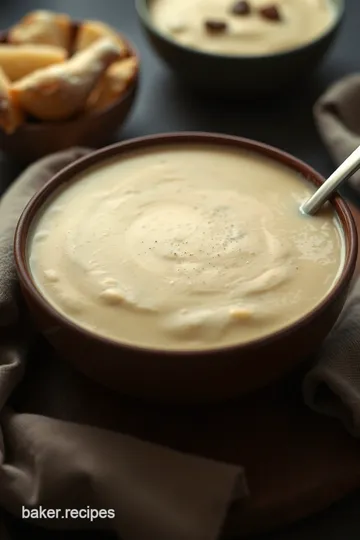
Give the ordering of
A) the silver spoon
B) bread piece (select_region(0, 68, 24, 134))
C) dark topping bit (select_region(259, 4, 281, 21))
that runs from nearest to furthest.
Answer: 1. the silver spoon
2. bread piece (select_region(0, 68, 24, 134))
3. dark topping bit (select_region(259, 4, 281, 21))

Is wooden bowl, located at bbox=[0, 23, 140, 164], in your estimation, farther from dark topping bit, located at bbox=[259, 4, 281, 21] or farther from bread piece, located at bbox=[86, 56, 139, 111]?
dark topping bit, located at bbox=[259, 4, 281, 21]

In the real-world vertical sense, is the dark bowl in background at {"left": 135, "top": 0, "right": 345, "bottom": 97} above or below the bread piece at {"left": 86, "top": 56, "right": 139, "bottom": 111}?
above

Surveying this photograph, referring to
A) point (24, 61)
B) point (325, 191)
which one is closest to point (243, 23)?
point (24, 61)

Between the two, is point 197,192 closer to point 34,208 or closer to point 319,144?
point 34,208

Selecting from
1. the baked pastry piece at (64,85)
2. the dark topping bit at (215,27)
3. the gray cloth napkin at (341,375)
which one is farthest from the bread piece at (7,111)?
the gray cloth napkin at (341,375)

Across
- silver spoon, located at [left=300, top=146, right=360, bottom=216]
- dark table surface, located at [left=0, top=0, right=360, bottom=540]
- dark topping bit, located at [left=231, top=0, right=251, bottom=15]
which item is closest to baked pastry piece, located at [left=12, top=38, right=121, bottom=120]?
dark table surface, located at [left=0, top=0, right=360, bottom=540]

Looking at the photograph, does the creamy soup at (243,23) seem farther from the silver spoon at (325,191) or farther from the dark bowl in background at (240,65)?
the silver spoon at (325,191)

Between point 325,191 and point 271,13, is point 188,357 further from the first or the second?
point 271,13
